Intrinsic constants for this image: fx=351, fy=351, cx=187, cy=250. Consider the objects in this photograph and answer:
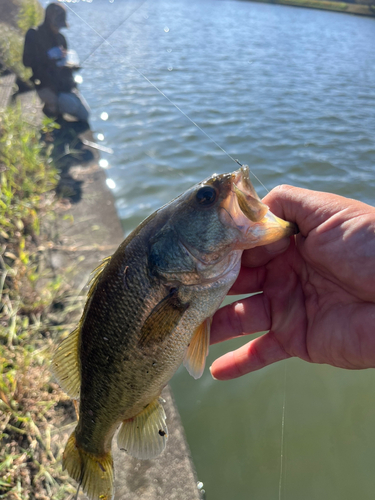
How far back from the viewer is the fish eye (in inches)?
80.6

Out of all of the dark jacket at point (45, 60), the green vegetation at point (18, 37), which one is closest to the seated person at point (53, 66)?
the dark jacket at point (45, 60)

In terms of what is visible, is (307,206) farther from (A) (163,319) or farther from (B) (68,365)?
(B) (68,365)

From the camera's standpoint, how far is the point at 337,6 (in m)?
26.2

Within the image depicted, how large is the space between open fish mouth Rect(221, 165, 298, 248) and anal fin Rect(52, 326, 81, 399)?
1203mm

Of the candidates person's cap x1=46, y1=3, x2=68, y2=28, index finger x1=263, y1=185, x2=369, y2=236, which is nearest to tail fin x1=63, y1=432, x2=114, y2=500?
index finger x1=263, y1=185, x2=369, y2=236

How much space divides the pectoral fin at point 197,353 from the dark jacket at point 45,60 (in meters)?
8.44

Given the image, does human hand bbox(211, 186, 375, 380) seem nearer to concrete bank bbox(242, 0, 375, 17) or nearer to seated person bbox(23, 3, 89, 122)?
seated person bbox(23, 3, 89, 122)

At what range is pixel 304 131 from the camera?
889 cm

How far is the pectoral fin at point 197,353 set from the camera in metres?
2.21

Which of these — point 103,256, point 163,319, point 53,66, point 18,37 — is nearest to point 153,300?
point 163,319

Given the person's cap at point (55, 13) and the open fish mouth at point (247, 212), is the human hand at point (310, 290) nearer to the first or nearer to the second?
the open fish mouth at point (247, 212)

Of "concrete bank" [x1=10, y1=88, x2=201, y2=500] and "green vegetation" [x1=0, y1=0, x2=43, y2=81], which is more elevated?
"green vegetation" [x1=0, y1=0, x2=43, y2=81]

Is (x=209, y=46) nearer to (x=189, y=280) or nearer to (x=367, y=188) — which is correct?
(x=367, y=188)

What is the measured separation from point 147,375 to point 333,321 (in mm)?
1251
